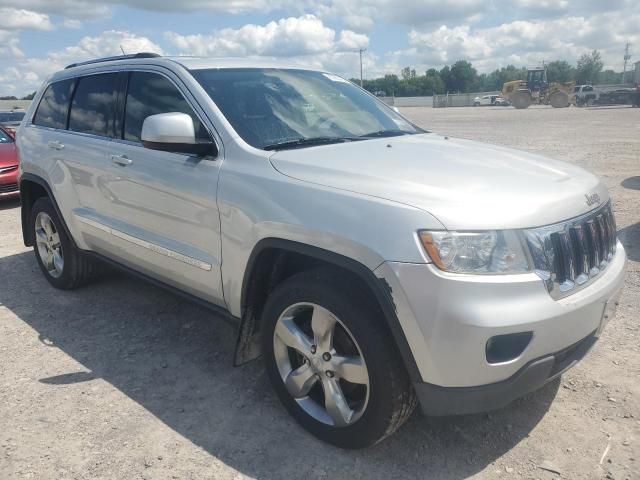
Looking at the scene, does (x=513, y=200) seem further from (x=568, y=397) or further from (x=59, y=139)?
(x=59, y=139)

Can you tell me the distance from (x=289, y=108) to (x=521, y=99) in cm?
4423

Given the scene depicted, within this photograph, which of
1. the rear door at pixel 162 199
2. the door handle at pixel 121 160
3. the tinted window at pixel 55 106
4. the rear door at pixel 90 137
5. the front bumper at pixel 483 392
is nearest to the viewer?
the front bumper at pixel 483 392

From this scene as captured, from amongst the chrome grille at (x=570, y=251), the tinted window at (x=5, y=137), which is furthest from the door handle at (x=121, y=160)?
the tinted window at (x=5, y=137)

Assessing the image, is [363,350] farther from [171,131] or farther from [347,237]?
[171,131]

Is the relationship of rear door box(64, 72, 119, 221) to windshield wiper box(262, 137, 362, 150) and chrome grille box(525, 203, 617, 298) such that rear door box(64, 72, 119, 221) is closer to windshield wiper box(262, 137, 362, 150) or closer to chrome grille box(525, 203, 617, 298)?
windshield wiper box(262, 137, 362, 150)

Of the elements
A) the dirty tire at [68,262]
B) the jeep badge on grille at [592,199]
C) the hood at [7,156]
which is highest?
the jeep badge on grille at [592,199]

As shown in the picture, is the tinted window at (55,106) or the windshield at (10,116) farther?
the windshield at (10,116)

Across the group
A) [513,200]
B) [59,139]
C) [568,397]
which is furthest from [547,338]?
[59,139]

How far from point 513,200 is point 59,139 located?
12.3ft

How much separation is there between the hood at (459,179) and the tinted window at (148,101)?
0.90 metres

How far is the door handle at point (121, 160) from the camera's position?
3.73 meters

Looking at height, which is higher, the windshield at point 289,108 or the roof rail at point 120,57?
the roof rail at point 120,57

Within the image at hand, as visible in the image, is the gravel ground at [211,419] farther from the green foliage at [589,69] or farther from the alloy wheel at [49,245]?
the green foliage at [589,69]

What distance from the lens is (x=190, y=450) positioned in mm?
2824
